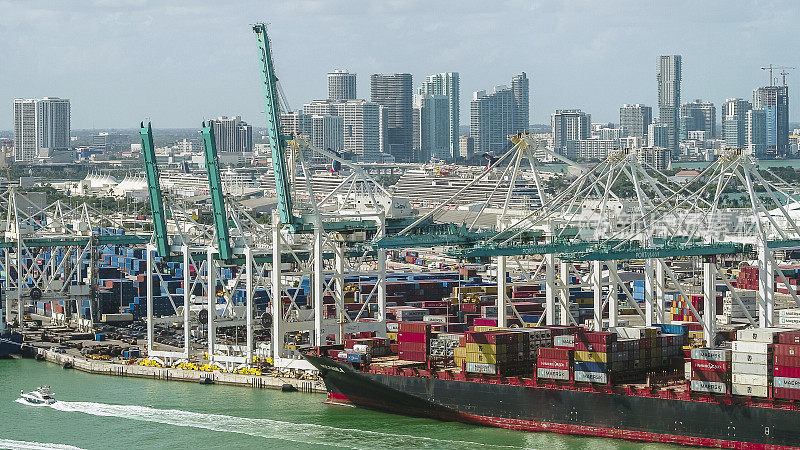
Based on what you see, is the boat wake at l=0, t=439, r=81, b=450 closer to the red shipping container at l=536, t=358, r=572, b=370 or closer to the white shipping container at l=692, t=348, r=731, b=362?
the red shipping container at l=536, t=358, r=572, b=370

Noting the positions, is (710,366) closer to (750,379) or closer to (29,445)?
(750,379)

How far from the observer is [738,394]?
108 ft

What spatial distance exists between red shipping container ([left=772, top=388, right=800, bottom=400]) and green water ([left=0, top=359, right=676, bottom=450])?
2.89 metres

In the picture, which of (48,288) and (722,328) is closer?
(722,328)

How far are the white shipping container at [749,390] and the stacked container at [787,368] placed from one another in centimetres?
24

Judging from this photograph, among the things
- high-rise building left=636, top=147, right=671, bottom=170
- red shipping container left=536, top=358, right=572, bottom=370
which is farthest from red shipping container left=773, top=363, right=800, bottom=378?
high-rise building left=636, top=147, right=671, bottom=170

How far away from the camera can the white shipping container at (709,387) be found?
3325cm

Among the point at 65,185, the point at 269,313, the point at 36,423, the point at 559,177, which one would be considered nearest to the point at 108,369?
the point at 269,313

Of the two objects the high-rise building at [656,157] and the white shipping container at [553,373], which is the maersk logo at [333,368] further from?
the high-rise building at [656,157]

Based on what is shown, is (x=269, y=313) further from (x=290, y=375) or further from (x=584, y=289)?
(x=584, y=289)

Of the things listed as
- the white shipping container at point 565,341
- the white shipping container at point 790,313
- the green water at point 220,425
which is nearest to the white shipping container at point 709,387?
the green water at point 220,425

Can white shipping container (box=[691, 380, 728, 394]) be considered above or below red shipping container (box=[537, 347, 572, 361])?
below

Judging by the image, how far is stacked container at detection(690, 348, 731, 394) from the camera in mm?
33281

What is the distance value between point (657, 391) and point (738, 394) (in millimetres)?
2037
